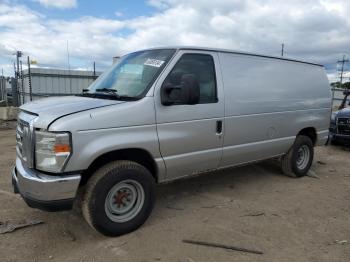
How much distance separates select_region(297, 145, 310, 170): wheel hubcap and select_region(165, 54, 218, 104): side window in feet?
8.99

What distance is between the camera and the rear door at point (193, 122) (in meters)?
4.14

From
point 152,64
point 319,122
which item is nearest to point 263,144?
point 319,122

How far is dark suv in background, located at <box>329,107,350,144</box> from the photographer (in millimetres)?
9320

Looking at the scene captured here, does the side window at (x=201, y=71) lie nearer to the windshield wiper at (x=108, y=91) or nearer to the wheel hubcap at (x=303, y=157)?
the windshield wiper at (x=108, y=91)

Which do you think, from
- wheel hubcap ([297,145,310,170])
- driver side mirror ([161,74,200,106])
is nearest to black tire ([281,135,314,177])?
wheel hubcap ([297,145,310,170])

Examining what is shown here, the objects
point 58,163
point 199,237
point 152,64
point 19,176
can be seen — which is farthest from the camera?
point 152,64

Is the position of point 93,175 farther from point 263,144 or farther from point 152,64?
point 263,144

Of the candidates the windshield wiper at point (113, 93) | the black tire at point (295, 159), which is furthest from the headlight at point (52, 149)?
the black tire at point (295, 159)

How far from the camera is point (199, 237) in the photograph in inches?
155

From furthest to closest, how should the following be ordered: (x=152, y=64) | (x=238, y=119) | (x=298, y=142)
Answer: (x=298, y=142)
(x=238, y=119)
(x=152, y=64)

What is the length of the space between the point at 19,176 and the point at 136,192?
1.27m

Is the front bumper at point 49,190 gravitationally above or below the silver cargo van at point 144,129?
below

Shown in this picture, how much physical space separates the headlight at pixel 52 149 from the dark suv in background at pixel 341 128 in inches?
321

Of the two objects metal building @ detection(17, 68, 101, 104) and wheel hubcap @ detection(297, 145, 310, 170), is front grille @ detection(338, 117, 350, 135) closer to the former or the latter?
wheel hubcap @ detection(297, 145, 310, 170)
